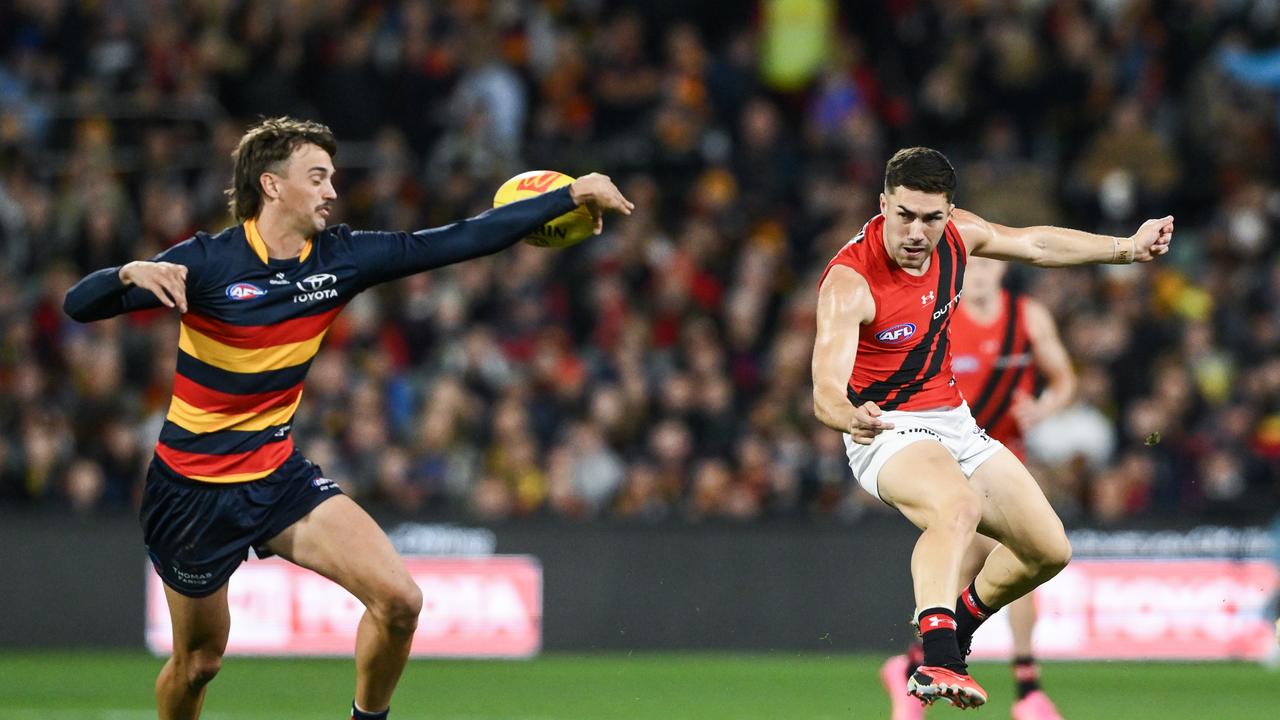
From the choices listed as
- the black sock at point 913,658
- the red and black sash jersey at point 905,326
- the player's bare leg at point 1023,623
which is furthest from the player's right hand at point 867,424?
the player's bare leg at point 1023,623

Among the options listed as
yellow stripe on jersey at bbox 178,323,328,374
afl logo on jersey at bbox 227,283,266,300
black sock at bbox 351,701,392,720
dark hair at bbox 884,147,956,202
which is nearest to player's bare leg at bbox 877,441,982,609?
dark hair at bbox 884,147,956,202

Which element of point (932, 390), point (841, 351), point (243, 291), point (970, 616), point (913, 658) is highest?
point (243, 291)

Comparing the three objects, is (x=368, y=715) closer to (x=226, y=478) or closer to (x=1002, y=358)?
(x=226, y=478)

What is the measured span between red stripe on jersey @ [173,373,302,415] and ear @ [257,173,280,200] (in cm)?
78

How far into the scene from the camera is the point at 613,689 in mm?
12492

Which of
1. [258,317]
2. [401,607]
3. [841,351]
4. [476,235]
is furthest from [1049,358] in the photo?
[258,317]

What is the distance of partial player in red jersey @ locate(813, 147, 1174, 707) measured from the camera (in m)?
7.69

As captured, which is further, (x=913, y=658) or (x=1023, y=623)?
(x=1023, y=623)

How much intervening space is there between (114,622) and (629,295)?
16.6 feet

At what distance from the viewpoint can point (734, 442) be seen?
51.1 feet

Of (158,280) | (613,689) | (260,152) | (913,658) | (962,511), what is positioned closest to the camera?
(158,280)

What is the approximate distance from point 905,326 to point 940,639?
1425 millimetres

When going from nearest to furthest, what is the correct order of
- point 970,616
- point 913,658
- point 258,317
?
point 258,317 → point 970,616 → point 913,658

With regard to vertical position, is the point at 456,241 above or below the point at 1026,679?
above
